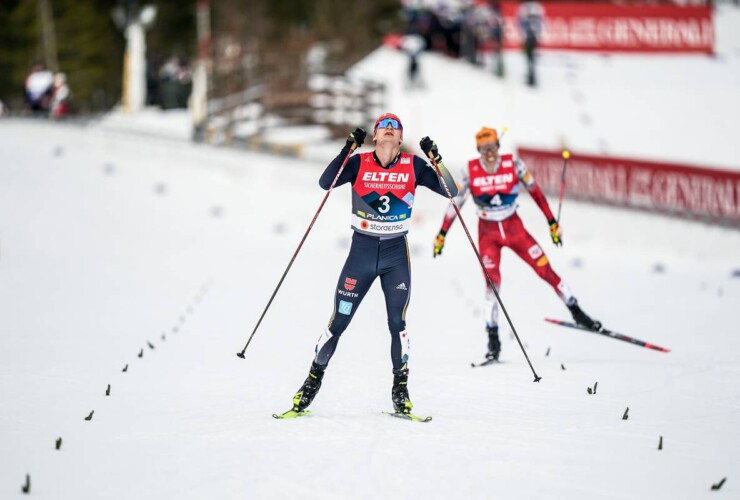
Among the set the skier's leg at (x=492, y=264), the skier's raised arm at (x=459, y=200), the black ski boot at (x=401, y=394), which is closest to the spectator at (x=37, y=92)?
the skier's raised arm at (x=459, y=200)

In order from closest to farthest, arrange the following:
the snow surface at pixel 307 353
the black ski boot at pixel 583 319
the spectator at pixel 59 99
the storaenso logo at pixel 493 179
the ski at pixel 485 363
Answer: the snow surface at pixel 307 353 < the ski at pixel 485 363 < the storaenso logo at pixel 493 179 < the black ski boot at pixel 583 319 < the spectator at pixel 59 99

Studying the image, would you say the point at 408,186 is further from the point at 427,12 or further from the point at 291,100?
the point at 427,12

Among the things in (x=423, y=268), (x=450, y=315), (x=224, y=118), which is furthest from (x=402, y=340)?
(x=224, y=118)

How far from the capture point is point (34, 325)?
9766 millimetres

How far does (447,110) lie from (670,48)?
33.6 ft

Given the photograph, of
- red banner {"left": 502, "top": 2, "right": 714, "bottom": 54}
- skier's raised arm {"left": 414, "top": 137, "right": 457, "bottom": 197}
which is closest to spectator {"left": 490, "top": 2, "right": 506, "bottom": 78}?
red banner {"left": 502, "top": 2, "right": 714, "bottom": 54}

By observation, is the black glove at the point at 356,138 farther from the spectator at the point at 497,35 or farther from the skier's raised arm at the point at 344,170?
the spectator at the point at 497,35

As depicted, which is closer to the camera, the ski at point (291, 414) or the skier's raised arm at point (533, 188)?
the ski at point (291, 414)

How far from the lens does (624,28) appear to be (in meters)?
30.6

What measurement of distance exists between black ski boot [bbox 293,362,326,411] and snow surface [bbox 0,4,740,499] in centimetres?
18

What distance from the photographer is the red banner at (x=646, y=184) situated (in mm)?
16312

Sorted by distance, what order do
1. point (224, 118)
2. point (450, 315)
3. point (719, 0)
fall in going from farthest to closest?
point (719, 0), point (224, 118), point (450, 315)

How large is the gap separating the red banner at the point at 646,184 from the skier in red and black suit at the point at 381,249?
1134 cm

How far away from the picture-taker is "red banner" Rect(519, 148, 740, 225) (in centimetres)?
1631
